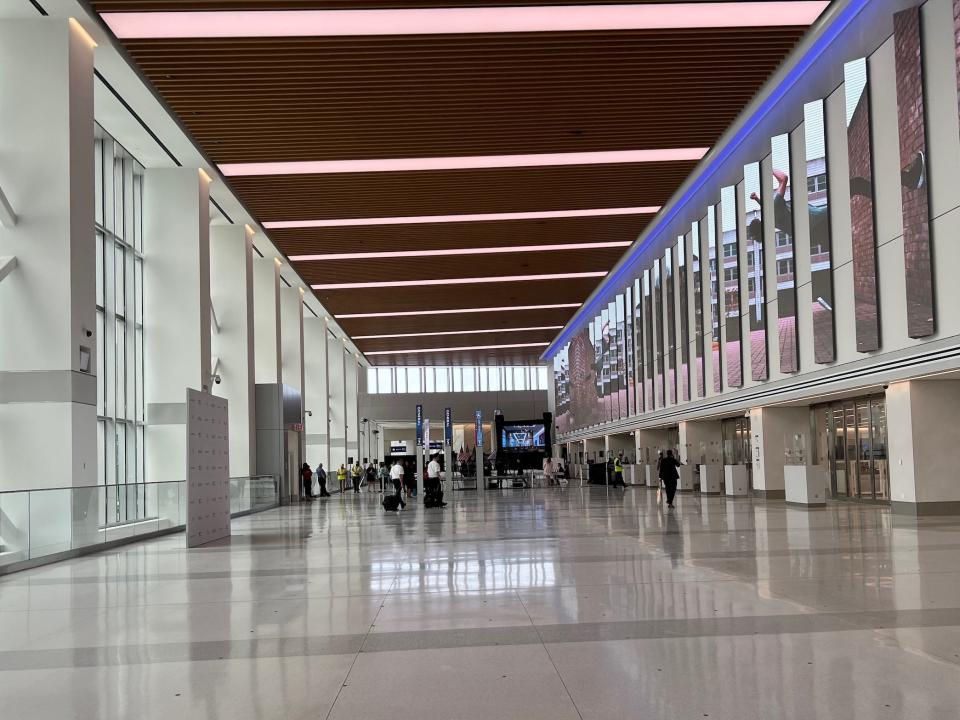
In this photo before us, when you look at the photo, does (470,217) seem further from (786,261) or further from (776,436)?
(776,436)

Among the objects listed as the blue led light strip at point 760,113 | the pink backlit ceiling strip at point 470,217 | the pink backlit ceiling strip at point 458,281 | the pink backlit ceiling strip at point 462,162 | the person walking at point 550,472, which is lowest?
the person walking at point 550,472

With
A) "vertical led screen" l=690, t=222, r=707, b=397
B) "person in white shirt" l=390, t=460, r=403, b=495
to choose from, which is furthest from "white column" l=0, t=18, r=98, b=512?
"vertical led screen" l=690, t=222, r=707, b=397

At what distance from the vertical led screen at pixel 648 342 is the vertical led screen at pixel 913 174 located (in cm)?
1899

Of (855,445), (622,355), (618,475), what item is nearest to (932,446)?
(855,445)

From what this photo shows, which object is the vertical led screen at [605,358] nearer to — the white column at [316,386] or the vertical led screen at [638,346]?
the vertical led screen at [638,346]

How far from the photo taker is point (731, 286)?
25.2 metres

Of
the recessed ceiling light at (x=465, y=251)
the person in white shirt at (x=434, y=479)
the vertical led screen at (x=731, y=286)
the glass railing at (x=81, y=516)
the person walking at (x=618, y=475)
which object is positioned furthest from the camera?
the person walking at (x=618, y=475)

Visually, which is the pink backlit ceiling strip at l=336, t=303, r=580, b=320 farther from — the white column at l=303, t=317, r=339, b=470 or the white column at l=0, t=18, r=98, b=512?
the white column at l=0, t=18, r=98, b=512

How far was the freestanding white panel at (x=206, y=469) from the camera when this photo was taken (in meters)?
Result: 15.6

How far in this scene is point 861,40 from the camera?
663 inches

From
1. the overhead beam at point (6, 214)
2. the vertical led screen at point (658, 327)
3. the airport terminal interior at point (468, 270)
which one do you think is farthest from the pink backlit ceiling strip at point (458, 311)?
the overhead beam at point (6, 214)

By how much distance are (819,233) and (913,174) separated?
3.95m

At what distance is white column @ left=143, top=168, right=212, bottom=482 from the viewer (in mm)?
22125

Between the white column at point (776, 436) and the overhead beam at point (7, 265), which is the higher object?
the overhead beam at point (7, 265)
